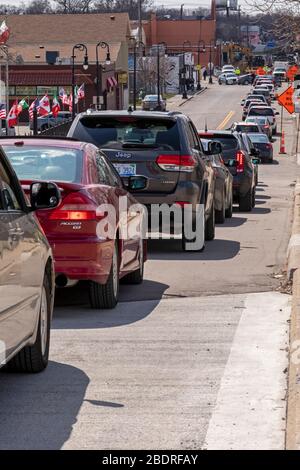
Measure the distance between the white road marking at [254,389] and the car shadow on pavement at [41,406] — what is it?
0.84 meters

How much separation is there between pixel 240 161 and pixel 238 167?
22cm

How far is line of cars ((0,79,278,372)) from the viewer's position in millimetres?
7082

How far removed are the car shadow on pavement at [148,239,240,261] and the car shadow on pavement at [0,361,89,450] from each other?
6766 millimetres

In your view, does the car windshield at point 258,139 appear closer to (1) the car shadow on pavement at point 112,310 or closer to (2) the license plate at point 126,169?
(2) the license plate at point 126,169

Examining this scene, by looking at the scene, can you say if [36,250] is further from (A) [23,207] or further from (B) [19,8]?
(B) [19,8]

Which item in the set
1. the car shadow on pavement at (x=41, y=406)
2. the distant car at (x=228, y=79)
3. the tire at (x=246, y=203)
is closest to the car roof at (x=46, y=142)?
the car shadow on pavement at (x=41, y=406)

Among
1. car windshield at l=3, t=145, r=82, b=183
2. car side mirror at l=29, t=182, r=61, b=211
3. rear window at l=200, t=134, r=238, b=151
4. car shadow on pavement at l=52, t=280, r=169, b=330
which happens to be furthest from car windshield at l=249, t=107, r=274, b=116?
car side mirror at l=29, t=182, r=61, b=211

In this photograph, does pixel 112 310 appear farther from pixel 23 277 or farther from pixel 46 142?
pixel 23 277

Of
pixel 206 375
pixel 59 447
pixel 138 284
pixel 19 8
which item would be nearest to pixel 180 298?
pixel 138 284

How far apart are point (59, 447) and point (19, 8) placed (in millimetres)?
168116

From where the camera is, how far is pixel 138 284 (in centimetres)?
1255

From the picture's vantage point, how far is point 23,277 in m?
7.05

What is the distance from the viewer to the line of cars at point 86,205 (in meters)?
7.08

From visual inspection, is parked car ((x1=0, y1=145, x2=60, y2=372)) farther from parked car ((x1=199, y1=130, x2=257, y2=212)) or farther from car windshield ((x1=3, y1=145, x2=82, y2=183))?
parked car ((x1=199, y1=130, x2=257, y2=212))
